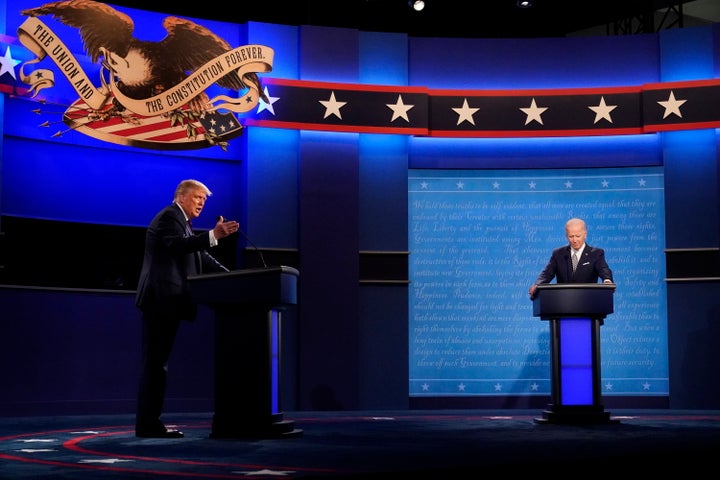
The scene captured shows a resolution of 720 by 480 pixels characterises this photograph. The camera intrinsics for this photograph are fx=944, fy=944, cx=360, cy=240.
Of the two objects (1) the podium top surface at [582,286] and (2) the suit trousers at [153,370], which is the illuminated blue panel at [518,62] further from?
(2) the suit trousers at [153,370]

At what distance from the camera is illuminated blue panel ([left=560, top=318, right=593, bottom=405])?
693cm

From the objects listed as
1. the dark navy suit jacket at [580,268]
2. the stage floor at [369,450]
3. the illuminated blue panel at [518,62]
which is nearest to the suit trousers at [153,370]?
the stage floor at [369,450]

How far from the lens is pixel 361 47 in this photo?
957 cm

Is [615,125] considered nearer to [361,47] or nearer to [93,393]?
[361,47]

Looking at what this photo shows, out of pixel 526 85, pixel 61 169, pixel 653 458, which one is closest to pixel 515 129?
pixel 526 85

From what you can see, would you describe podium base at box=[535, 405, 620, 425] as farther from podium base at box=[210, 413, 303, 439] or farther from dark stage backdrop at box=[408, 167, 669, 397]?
dark stage backdrop at box=[408, 167, 669, 397]

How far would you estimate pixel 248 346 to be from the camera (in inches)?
230

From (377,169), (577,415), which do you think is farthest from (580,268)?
(377,169)

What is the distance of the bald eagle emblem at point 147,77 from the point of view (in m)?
8.23

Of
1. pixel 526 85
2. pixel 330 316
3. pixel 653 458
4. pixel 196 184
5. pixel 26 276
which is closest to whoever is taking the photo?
pixel 653 458

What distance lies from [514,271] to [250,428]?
4415 mm

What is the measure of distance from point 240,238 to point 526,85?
333 cm

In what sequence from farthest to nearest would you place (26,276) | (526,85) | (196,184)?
(526,85), (26,276), (196,184)

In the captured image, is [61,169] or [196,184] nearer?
[196,184]
